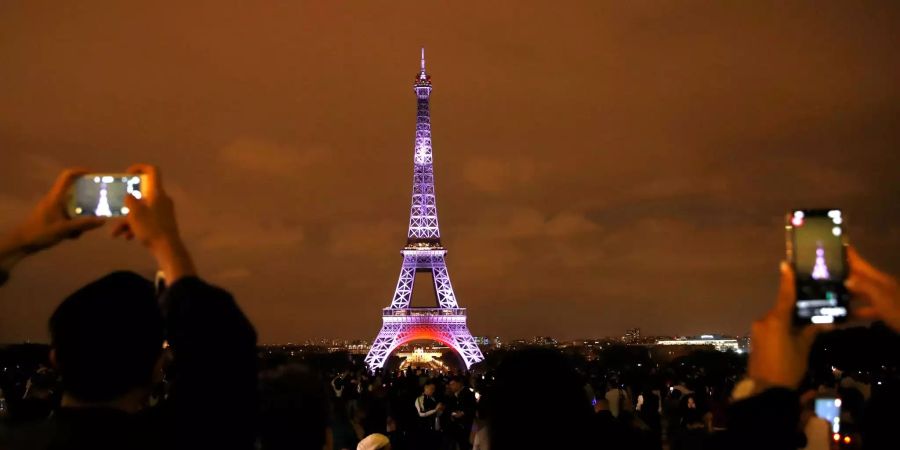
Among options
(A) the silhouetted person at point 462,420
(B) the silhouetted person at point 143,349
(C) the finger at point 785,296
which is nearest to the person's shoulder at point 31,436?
(B) the silhouetted person at point 143,349

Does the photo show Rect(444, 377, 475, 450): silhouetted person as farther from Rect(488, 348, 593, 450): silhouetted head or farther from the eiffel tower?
the eiffel tower

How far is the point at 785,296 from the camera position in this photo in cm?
303

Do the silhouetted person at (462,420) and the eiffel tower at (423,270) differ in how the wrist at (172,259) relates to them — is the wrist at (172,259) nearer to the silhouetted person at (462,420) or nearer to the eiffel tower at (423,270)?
the silhouetted person at (462,420)

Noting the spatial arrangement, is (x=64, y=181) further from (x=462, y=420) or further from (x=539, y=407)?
(x=462, y=420)

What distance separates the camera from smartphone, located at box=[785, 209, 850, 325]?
9.87 ft

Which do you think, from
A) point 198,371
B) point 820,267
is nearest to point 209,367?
point 198,371

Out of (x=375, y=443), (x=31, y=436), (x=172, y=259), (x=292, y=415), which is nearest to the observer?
(x=31, y=436)

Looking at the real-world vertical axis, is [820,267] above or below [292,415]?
above

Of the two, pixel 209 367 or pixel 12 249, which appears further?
pixel 12 249

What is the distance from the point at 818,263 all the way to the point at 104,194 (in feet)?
7.42

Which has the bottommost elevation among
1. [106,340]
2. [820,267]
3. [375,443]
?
[375,443]

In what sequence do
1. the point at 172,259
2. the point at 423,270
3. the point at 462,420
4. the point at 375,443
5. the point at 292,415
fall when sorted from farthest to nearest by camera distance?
the point at 423,270 < the point at 462,420 < the point at 375,443 < the point at 292,415 < the point at 172,259

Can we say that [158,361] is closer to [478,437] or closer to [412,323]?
[478,437]

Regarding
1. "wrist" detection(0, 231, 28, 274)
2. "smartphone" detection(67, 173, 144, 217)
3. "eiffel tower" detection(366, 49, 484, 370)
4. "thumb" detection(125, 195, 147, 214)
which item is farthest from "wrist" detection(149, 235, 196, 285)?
"eiffel tower" detection(366, 49, 484, 370)
